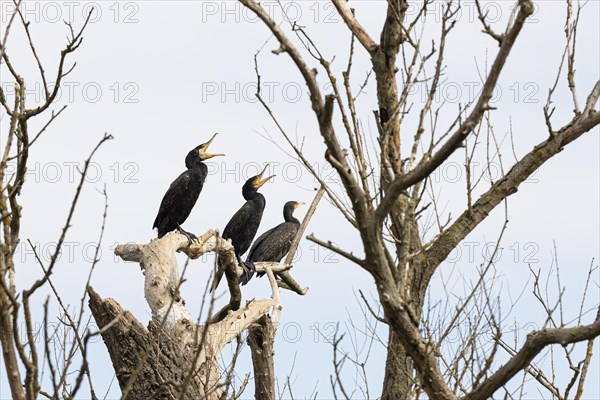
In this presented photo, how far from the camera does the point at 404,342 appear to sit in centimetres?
333

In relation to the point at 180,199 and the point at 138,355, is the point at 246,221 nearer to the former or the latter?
the point at 180,199

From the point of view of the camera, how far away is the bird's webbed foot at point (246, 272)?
27.8 feet

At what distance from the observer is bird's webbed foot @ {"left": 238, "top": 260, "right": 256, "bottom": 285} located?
333 inches

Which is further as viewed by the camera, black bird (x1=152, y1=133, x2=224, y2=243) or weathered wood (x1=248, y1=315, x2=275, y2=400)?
black bird (x1=152, y1=133, x2=224, y2=243)

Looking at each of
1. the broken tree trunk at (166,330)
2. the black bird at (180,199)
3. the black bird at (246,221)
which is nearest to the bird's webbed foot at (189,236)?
the broken tree trunk at (166,330)

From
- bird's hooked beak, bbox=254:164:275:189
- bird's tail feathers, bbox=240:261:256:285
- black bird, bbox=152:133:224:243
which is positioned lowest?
bird's tail feathers, bbox=240:261:256:285

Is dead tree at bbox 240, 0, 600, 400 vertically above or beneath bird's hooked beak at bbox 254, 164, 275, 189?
beneath

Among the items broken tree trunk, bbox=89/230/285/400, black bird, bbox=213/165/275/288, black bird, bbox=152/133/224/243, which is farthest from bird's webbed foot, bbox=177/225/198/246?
black bird, bbox=213/165/275/288

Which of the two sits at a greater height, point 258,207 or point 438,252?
point 258,207

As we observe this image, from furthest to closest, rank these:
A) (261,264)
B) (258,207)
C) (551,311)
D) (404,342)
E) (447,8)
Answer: (258,207) → (261,264) → (551,311) → (447,8) → (404,342)

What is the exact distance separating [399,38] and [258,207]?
4740 mm

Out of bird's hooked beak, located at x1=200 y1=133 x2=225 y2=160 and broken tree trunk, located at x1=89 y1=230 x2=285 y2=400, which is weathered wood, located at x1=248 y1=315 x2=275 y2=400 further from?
bird's hooked beak, located at x1=200 y1=133 x2=225 y2=160

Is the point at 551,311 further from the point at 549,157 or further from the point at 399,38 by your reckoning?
the point at 399,38

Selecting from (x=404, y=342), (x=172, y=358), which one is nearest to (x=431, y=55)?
(x=404, y=342)
